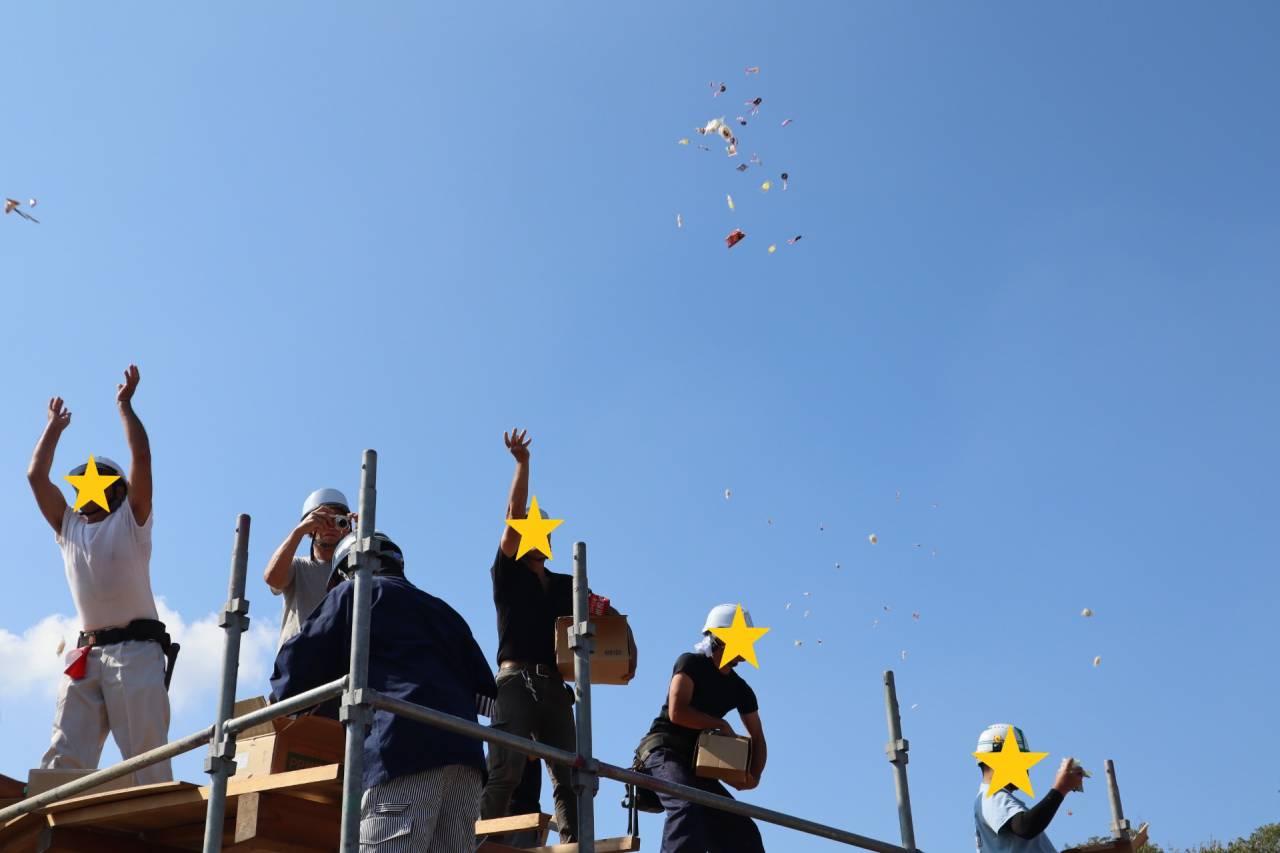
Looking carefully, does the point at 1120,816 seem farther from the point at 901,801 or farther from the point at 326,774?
the point at 326,774

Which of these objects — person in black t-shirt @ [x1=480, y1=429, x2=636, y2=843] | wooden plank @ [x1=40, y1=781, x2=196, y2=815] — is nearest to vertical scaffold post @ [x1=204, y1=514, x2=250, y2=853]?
wooden plank @ [x1=40, y1=781, x2=196, y2=815]

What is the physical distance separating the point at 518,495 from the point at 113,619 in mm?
2250

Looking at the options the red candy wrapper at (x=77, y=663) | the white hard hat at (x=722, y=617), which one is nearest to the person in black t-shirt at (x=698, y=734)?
the white hard hat at (x=722, y=617)

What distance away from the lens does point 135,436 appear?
7832mm

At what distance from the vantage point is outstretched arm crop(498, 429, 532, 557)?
8.20m

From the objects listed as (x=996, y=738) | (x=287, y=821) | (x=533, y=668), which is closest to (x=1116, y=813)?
(x=996, y=738)

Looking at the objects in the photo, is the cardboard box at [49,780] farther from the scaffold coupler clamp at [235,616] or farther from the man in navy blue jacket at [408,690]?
the man in navy blue jacket at [408,690]

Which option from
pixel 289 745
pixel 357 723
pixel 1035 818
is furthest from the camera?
pixel 1035 818

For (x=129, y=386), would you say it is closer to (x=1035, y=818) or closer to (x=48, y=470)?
(x=48, y=470)

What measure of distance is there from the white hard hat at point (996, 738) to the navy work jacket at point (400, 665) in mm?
3126

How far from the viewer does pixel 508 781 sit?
25.7 feet

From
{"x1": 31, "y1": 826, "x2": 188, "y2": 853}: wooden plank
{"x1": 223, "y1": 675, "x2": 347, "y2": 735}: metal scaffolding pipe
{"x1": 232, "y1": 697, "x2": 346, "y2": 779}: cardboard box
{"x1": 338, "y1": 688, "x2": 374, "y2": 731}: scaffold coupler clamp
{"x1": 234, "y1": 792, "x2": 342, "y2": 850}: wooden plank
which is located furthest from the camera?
{"x1": 31, "y1": 826, "x2": 188, "y2": 853}: wooden plank

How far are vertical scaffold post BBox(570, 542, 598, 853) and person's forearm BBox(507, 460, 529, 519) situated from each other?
1363mm

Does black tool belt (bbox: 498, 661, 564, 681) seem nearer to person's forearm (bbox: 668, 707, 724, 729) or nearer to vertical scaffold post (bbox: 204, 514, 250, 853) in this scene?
person's forearm (bbox: 668, 707, 724, 729)
